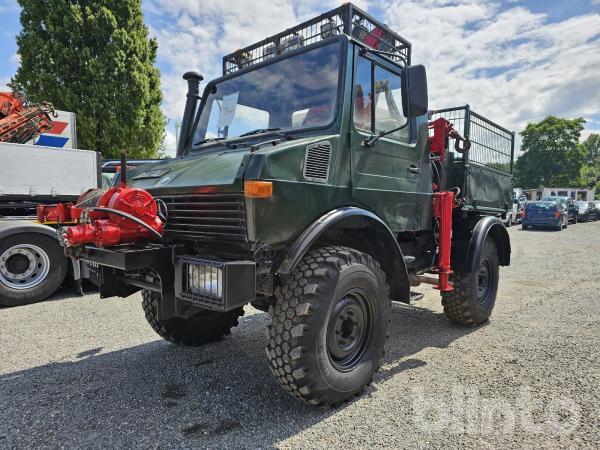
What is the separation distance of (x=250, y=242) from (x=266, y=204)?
0.84 ft

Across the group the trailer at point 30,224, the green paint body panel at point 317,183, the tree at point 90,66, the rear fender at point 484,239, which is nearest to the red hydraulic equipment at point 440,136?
the green paint body panel at point 317,183

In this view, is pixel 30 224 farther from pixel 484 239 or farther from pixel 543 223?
A: pixel 543 223

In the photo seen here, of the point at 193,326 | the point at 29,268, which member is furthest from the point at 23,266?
the point at 193,326

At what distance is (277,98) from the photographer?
3438 mm

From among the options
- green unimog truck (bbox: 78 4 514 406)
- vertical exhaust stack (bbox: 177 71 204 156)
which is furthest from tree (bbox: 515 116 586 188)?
vertical exhaust stack (bbox: 177 71 204 156)

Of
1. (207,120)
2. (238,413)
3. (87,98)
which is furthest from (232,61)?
(87,98)

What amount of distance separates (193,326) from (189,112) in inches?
83.8

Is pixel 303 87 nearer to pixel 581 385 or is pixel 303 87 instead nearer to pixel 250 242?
pixel 250 242

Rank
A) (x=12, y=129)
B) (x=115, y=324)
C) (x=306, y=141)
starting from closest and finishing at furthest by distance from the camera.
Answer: (x=306, y=141), (x=115, y=324), (x=12, y=129)

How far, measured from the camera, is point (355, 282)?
2.90 metres

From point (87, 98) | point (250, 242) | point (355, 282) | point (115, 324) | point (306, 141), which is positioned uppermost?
point (87, 98)

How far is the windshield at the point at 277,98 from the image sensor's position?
3.11m

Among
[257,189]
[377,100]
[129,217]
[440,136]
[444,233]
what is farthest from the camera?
[440,136]

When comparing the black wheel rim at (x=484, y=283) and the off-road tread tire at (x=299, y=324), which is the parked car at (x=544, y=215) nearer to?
the black wheel rim at (x=484, y=283)
